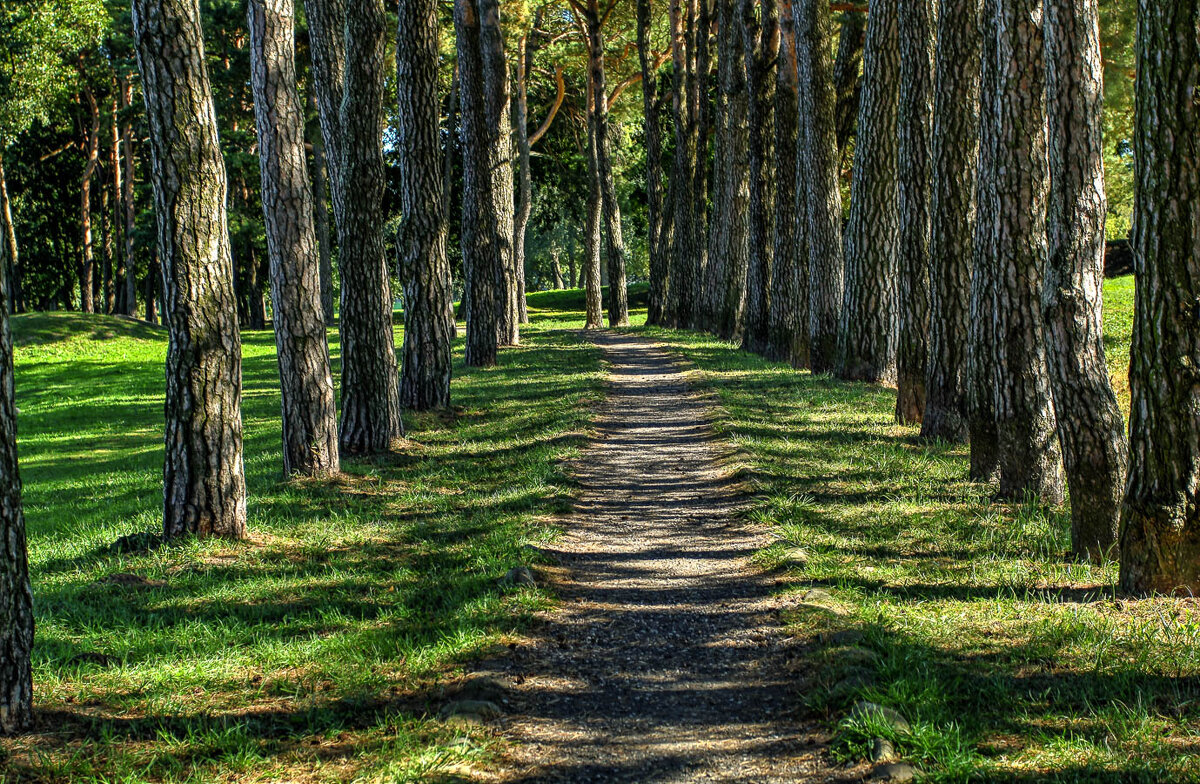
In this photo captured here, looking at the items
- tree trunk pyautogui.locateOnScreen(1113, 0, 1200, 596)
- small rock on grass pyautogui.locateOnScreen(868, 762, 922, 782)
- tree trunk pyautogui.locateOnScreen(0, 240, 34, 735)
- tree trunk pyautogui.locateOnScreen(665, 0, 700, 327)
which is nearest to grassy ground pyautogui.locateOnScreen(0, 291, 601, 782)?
tree trunk pyautogui.locateOnScreen(0, 240, 34, 735)

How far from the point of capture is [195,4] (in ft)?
22.0

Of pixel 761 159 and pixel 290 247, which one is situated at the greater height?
pixel 761 159

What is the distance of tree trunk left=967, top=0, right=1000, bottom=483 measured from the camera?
25.3 ft

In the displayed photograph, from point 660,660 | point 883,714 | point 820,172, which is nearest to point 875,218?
point 820,172

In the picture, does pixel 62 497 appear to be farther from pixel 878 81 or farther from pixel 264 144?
pixel 878 81

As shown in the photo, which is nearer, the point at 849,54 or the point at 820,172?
the point at 820,172

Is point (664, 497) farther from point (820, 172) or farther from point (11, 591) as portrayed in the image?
point (820, 172)

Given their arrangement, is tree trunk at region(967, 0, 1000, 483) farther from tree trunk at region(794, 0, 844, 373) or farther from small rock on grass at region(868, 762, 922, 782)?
tree trunk at region(794, 0, 844, 373)

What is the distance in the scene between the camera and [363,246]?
34.7 feet

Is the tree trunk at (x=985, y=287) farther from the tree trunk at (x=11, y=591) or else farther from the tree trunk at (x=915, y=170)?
the tree trunk at (x=11, y=591)

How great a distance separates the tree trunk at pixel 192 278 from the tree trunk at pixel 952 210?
272 inches

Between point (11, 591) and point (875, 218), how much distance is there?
1197 cm

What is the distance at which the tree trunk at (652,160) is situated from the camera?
94.6 feet

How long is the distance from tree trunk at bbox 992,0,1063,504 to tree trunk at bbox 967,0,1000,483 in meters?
0.08
